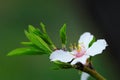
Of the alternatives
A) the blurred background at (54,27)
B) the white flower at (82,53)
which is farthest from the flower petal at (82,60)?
the blurred background at (54,27)

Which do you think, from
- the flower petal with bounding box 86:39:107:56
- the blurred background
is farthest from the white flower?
the blurred background

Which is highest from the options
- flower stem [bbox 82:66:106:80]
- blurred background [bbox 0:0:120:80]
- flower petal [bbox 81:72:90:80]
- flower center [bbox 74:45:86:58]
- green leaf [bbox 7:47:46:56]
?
blurred background [bbox 0:0:120:80]

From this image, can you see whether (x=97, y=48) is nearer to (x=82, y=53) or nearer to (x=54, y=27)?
(x=82, y=53)

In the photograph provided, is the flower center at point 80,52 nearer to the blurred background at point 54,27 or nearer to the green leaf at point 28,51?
the green leaf at point 28,51

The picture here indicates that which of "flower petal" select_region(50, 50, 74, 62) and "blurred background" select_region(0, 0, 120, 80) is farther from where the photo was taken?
"blurred background" select_region(0, 0, 120, 80)

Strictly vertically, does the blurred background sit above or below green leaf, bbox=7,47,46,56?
above

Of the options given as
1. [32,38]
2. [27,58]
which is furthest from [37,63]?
[32,38]

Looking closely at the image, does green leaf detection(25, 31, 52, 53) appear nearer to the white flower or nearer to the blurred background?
A: the white flower
